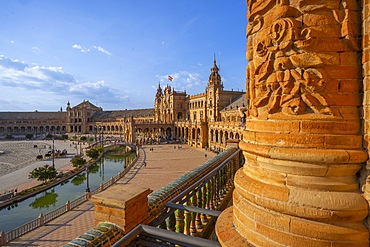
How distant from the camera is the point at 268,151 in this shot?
213 centimetres

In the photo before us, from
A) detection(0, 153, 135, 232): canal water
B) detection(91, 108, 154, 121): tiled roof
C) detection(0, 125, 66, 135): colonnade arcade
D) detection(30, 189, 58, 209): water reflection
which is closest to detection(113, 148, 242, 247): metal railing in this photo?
detection(0, 153, 135, 232): canal water

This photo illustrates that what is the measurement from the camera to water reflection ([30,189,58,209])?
839 inches

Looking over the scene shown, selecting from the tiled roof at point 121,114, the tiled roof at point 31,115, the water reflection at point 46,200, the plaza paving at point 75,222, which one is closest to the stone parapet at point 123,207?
the plaza paving at point 75,222

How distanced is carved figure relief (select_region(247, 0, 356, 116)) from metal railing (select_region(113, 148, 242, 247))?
5.07 ft

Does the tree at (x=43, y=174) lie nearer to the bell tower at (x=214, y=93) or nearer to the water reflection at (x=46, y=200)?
the water reflection at (x=46, y=200)

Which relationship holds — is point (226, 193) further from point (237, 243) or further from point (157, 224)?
point (237, 243)

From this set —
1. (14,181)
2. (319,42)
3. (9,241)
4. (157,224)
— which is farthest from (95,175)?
(319,42)

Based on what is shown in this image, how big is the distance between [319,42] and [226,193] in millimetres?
4791

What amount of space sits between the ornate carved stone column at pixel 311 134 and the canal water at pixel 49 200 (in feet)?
68.8

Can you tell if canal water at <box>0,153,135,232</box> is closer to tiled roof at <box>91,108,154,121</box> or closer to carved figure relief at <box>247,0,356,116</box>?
carved figure relief at <box>247,0,356,116</box>

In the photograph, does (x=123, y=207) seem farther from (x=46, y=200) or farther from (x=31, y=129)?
(x=31, y=129)

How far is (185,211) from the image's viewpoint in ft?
12.4

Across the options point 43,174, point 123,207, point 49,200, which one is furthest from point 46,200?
point 123,207

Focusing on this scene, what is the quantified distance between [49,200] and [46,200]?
1.06ft
